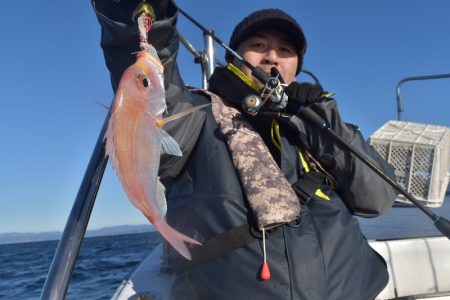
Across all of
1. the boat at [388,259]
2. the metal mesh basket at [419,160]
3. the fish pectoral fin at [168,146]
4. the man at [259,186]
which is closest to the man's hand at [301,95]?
the man at [259,186]

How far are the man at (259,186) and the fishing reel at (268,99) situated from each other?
89 millimetres

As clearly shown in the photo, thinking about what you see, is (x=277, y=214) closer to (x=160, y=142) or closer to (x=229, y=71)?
(x=160, y=142)

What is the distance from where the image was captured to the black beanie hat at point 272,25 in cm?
245

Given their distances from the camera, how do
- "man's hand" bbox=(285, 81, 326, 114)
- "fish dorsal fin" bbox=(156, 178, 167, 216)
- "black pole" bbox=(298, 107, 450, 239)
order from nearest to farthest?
"fish dorsal fin" bbox=(156, 178, 167, 216)
"black pole" bbox=(298, 107, 450, 239)
"man's hand" bbox=(285, 81, 326, 114)

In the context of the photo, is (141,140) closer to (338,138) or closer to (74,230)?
(74,230)

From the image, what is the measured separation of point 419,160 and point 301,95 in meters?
1.75

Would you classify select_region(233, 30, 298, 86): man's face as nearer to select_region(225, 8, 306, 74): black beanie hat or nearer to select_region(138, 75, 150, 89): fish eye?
select_region(225, 8, 306, 74): black beanie hat

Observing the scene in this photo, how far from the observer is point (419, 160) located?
11.2 feet

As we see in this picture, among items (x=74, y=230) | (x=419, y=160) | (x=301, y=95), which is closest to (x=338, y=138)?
(x=301, y=95)

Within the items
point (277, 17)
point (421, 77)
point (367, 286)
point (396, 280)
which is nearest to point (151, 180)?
point (367, 286)

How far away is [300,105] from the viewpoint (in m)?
2.21

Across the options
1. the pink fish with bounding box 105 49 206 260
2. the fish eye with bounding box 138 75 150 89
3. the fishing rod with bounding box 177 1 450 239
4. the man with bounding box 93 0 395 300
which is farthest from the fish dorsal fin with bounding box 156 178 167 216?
the fishing rod with bounding box 177 1 450 239

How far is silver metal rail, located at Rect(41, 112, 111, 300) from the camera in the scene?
1392mm

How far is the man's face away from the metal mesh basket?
1.40 metres
